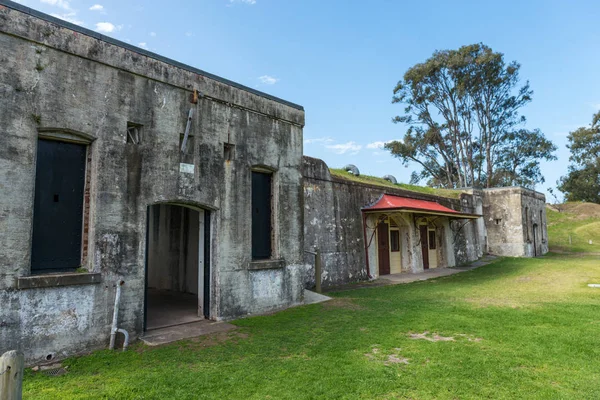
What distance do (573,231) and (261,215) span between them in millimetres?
34286

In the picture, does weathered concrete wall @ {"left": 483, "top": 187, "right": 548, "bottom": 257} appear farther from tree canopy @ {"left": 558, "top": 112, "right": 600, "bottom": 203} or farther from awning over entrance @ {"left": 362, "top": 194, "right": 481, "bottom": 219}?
tree canopy @ {"left": 558, "top": 112, "right": 600, "bottom": 203}

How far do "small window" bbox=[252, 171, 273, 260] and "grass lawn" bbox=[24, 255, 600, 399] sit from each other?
4.66 feet

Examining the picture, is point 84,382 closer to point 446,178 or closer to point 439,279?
point 439,279

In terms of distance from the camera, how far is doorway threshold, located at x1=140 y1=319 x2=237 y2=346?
19.4 feet

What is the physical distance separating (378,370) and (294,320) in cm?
282

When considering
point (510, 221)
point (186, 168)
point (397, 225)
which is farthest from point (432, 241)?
point (186, 168)

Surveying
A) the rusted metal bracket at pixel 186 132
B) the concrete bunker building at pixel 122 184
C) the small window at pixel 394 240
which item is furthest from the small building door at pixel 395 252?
the rusted metal bracket at pixel 186 132

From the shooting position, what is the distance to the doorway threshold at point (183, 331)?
19.4ft

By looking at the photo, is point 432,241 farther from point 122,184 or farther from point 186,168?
point 122,184

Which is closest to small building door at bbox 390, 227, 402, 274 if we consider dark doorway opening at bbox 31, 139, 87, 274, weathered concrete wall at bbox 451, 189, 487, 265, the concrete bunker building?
weathered concrete wall at bbox 451, 189, 487, 265

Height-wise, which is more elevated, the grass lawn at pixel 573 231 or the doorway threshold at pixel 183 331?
the grass lawn at pixel 573 231

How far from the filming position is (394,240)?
15.5 m

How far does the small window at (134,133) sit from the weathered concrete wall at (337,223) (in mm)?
5929

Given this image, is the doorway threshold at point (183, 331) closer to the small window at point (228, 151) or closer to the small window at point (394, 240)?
the small window at point (228, 151)
